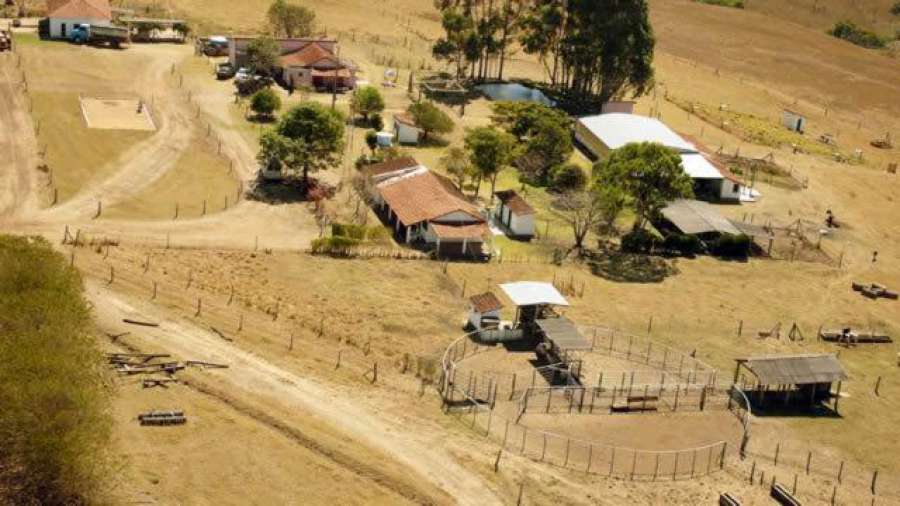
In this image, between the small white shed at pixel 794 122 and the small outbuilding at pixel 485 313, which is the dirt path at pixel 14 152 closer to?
the small outbuilding at pixel 485 313

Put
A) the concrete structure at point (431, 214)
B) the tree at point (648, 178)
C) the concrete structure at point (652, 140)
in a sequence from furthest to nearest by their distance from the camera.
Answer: the concrete structure at point (652, 140), the tree at point (648, 178), the concrete structure at point (431, 214)

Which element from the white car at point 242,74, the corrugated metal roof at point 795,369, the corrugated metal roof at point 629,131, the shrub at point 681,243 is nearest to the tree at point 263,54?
the white car at point 242,74

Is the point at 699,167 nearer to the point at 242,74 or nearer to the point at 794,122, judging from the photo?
the point at 794,122

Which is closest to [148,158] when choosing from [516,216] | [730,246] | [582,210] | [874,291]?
[516,216]

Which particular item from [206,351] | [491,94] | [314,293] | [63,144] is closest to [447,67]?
[491,94]

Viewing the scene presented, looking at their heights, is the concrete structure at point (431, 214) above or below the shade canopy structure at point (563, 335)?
above

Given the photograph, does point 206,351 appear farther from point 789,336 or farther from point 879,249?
point 879,249
